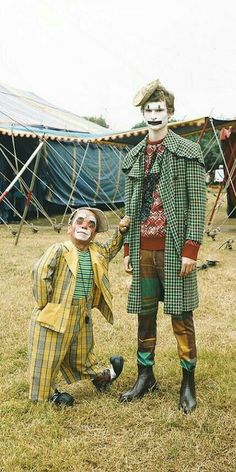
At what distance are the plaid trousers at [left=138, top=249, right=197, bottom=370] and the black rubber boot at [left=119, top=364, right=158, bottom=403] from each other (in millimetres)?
134

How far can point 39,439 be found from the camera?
235 centimetres

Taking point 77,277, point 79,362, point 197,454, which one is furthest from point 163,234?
point 197,454

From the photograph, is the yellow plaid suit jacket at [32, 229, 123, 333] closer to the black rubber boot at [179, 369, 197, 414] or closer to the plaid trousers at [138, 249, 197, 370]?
the plaid trousers at [138, 249, 197, 370]

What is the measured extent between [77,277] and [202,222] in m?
0.66

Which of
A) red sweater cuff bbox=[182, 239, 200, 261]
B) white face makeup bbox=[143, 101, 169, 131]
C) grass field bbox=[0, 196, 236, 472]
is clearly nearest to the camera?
grass field bbox=[0, 196, 236, 472]

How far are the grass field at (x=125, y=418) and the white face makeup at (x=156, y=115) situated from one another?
138 centimetres

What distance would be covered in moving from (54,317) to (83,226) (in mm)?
479

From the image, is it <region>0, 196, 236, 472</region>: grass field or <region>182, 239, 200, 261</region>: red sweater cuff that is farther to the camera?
<region>182, 239, 200, 261</region>: red sweater cuff

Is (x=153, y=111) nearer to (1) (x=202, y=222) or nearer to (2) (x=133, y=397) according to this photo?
(1) (x=202, y=222)

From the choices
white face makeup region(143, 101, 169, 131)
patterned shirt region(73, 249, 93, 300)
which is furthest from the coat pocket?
white face makeup region(143, 101, 169, 131)

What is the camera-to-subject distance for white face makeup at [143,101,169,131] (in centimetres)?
260

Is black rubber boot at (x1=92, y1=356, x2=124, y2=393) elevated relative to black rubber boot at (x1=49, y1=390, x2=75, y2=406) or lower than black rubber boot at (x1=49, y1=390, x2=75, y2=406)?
elevated

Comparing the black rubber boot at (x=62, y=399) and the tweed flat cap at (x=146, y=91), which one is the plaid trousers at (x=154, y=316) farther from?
the tweed flat cap at (x=146, y=91)

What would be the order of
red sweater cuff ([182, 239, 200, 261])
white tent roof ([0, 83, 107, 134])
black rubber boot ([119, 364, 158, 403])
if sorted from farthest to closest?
white tent roof ([0, 83, 107, 134]) < black rubber boot ([119, 364, 158, 403]) < red sweater cuff ([182, 239, 200, 261])
